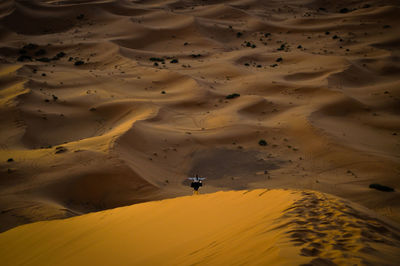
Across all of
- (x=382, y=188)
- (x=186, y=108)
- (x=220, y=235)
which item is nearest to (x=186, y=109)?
(x=186, y=108)

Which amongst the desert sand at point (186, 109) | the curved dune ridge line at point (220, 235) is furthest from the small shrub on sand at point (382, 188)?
the curved dune ridge line at point (220, 235)

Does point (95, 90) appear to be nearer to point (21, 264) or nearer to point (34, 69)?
point (34, 69)

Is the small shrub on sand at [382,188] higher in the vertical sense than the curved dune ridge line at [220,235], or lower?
lower

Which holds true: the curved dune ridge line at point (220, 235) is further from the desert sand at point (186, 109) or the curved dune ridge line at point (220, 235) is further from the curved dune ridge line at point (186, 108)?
the curved dune ridge line at point (186, 108)

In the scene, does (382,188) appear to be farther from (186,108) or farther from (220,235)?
(186,108)

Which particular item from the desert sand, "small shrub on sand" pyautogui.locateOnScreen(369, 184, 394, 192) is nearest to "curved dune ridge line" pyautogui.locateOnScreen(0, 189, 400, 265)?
the desert sand
